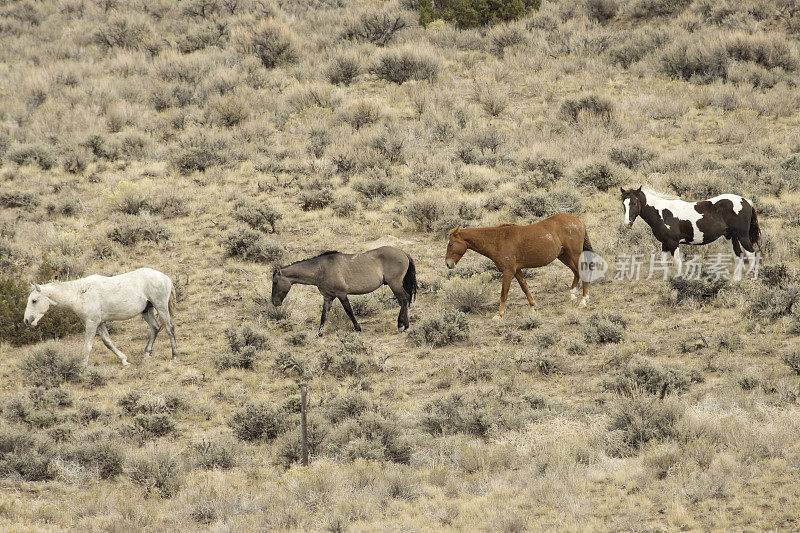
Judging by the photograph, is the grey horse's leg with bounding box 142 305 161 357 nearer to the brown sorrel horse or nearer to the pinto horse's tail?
the brown sorrel horse

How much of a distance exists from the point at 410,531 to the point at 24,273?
11.3 metres

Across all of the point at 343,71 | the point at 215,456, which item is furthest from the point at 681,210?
the point at 343,71

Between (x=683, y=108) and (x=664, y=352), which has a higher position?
(x=683, y=108)

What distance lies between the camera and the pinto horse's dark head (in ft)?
41.8

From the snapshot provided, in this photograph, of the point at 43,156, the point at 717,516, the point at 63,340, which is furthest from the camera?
the point at 43,156

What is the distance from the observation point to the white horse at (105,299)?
11500mm

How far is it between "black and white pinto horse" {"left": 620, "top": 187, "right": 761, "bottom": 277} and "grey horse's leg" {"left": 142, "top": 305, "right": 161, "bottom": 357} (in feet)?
26.9

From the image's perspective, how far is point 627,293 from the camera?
43.2 feet

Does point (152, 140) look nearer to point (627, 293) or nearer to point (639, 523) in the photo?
point (627, 293)

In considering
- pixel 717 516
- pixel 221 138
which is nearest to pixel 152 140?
pixel 221 138

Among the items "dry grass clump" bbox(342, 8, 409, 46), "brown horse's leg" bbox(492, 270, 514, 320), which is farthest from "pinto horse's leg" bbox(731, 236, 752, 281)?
"dry grass clump" bbox(342, 8, 409, 46)

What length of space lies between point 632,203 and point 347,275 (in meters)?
5.10

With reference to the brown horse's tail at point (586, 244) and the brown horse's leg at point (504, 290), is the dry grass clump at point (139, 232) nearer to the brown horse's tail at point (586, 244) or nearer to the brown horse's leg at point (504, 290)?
the brown horse's leg at point (504, 290)

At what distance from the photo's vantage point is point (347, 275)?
12.4 metres
